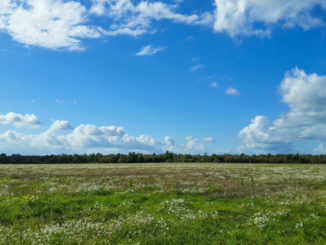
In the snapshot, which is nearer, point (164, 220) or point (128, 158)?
point (164, 220)

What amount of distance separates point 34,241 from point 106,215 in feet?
14.1

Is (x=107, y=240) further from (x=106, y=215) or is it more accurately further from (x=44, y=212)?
(x=44, y=212)

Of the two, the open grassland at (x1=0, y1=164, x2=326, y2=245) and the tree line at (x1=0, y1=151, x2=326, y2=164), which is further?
the tree line at (x1=0, y1=151, x2=326, y2=164)

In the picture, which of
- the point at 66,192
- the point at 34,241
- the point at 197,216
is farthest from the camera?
the point at 66,192

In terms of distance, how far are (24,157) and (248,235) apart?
131 m

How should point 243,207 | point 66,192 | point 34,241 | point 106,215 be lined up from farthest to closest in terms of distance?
point 66,192 → point 243,207 → point 106,215 → point 34,241

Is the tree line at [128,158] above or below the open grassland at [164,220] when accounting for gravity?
below

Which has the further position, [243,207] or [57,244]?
[243,207]

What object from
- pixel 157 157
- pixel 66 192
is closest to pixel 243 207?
pixel 66 192

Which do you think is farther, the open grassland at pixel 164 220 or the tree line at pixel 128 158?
the tree line at pixel 128 158

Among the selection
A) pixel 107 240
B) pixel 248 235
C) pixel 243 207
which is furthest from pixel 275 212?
pixel 107 240

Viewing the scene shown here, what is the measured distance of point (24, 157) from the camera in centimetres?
11850

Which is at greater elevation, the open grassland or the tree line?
the open grassland

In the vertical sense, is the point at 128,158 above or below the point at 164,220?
below
